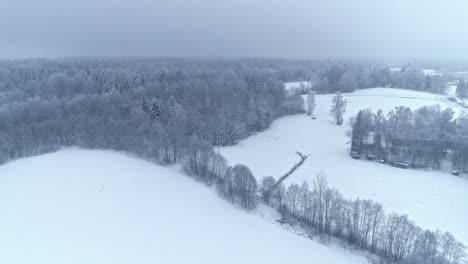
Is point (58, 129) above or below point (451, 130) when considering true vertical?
below

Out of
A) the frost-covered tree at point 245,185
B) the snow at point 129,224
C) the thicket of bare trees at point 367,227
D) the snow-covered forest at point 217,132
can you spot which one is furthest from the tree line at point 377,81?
the snow at point 129,224

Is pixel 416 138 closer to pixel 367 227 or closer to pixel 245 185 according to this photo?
pixel 367 227

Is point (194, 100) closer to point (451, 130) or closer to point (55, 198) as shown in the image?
point (55, 198)

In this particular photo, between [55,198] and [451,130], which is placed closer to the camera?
[55,198]

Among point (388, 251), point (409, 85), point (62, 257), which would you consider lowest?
point (62, 257)

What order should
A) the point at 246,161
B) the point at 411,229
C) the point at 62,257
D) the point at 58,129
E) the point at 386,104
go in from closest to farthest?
the point at 411,229
the point at 62,257
the point at 246,161
the point at 58,129
the point at 386,104

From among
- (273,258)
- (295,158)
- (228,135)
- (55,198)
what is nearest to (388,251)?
(273,258)

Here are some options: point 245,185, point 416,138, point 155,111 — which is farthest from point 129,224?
point 416,138

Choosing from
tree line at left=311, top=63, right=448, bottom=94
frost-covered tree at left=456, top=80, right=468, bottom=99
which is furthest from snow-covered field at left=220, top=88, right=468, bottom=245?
frost-covered tree at left=456, top=80, right=468, bottom=99
